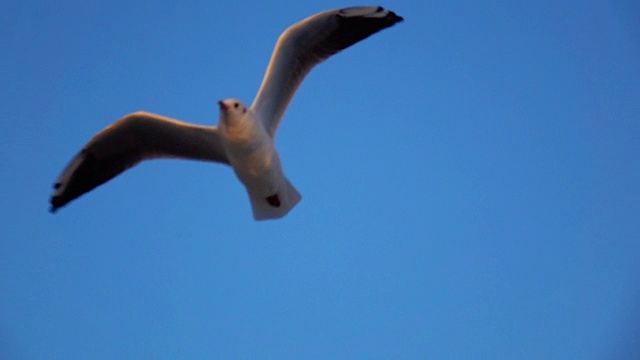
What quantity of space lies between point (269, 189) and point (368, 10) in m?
1.61

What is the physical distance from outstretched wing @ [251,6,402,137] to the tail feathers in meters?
0.50

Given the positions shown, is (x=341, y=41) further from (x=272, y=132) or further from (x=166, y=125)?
(x=166, y=125)

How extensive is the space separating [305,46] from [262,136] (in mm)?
954

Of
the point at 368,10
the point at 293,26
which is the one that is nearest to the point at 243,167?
the point at 293,26

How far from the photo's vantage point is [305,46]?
21.3 ft

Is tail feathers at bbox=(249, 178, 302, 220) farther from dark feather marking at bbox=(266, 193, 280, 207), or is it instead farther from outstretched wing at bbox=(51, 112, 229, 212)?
outstretched wing at bbox=(51, 112, 229, 212)

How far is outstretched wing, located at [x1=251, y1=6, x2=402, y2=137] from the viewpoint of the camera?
635cm

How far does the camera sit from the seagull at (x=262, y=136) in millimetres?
6234

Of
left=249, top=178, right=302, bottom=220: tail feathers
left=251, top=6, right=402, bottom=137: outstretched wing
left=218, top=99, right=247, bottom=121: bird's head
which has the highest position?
left=251, top=6, right=402, bottom=137: outstretched wing

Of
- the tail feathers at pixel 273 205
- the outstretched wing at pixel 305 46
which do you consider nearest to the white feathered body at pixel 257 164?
the tail feathers at pixel 273 205

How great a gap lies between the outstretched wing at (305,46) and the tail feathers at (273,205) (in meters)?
0.50

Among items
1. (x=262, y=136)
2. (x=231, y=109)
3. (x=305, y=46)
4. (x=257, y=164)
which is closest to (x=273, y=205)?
(x=257, y=164)

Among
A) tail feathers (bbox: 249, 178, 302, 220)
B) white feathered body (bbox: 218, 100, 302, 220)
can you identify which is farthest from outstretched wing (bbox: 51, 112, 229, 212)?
tail feathers (bbox: 249, 178, 302, 220)

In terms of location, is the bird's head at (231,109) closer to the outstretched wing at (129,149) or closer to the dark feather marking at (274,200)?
the outstretched wing at (129,149)
